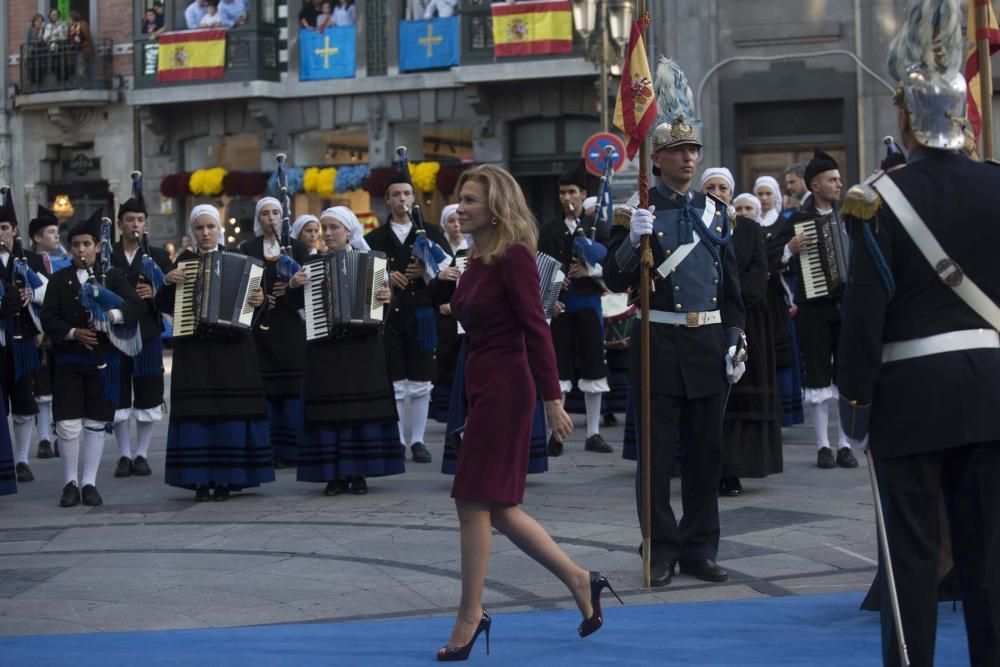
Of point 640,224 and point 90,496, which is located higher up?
point 640,224

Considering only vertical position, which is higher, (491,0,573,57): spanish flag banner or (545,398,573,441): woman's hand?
(491,0,573,57): spanish flag banner

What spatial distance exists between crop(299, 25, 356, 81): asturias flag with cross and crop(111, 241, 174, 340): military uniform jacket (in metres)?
21.1

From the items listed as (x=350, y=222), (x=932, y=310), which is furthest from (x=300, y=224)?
(x=932, y=310)

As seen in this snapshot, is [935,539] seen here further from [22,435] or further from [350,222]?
[22,435]

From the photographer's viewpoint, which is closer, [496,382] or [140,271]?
[496,382]

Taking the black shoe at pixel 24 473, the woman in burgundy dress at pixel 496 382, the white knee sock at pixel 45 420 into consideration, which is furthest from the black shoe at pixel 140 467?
the woman in burgundy dress at pixel 496 382

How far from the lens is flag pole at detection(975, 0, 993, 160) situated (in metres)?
7.69

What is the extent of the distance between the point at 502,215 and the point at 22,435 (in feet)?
24.2

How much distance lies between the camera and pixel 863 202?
520 cm

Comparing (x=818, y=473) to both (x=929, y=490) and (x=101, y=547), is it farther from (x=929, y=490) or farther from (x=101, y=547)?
(x=929, y=490)

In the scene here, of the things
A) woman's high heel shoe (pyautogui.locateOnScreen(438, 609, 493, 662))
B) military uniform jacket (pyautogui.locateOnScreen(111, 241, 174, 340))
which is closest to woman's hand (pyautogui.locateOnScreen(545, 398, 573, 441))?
woman's high heel shoe (pyautogui.locateOnScreen(438, 609, 493, 662))

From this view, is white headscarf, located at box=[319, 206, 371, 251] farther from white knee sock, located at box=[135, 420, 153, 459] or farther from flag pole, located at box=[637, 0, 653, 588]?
flag pole, located at box=[637, 0, 653, 588]

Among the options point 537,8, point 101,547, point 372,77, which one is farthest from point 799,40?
point 101,547

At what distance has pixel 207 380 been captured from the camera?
10898 millimetres
